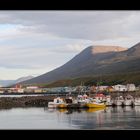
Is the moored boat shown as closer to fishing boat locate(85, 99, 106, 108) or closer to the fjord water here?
fishing boat locate(85, 99, 106, 108)

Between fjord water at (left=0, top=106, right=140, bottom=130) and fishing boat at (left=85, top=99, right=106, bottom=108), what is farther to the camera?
fishing boat at (left=85, top=99, right=106, bottom=108)

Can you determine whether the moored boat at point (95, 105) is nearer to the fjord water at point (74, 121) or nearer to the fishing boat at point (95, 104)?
the fishing boat at point (95, 104)

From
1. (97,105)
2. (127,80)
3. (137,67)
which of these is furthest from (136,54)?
(97,105)

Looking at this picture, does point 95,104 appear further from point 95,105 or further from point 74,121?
point 74,121

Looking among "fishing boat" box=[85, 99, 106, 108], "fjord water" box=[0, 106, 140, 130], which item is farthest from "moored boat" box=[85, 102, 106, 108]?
"fjord water" box=[0, 106, 140, 130]

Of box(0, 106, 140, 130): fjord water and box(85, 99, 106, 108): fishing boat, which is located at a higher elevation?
box(85, 99, 106, 108): fishing boat

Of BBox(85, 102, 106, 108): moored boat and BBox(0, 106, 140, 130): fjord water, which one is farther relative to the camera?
BBox(85, 102, 106, 108): moored boat

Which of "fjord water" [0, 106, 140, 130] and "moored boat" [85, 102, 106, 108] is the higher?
"moored boat" [85, 102, 106, 108]

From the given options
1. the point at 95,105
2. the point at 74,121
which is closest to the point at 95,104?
the point at 95,105

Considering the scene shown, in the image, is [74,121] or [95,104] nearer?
[74,121]

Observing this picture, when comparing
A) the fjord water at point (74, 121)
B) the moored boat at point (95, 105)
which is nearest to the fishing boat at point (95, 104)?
the moored boat at point (95, 105)
